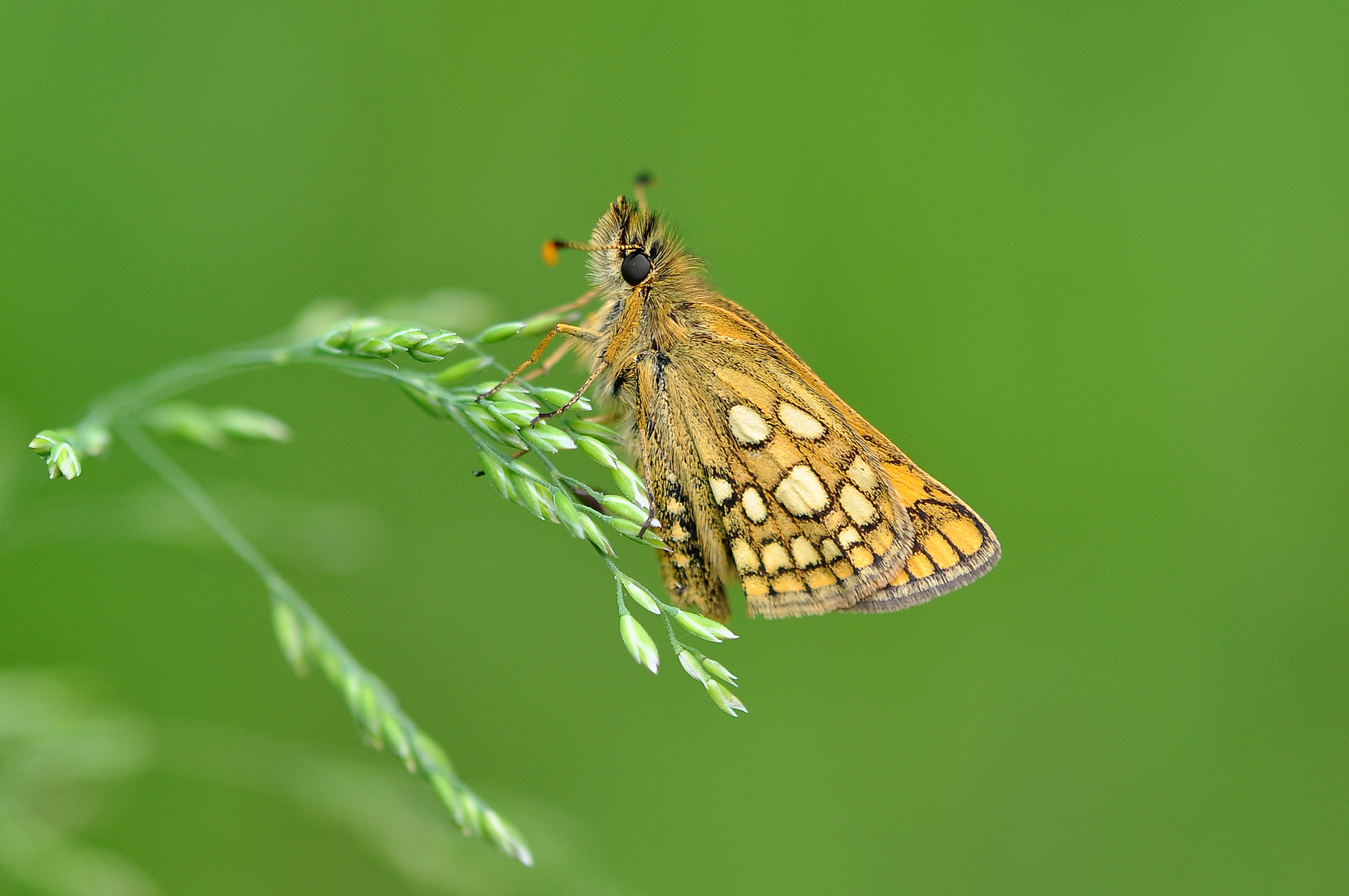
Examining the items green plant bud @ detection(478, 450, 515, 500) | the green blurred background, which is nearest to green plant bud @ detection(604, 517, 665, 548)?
green plant bud @ detection(478, 450, 515, 500)

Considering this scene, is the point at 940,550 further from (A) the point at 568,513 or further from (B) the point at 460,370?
(B) the point at 460,370

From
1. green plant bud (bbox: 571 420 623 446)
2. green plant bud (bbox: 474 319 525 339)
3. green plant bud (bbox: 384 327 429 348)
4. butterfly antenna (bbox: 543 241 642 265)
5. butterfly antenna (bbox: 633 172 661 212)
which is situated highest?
butterfly antenna (bbox: 633 172 661 212)

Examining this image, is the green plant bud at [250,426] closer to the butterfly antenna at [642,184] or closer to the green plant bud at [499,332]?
the green plant bud at [499,332]

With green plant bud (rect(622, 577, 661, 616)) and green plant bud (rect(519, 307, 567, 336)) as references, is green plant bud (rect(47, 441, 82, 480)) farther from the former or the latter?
green plant bud (rect(622, 577, 661, 616))

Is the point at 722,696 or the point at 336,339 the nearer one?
the point at 722,696

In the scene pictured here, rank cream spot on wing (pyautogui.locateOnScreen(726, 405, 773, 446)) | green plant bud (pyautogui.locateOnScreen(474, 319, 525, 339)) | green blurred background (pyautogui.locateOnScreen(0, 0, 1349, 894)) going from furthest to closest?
green blurred background (pyautogui.locateOnScreen(0, 0, 1349, 894)), cream spot on wing (pyautogui.locateOnScreen(726, 405, 773, 446)), green plant bud (pyautogui.locateOnScreen(474, 319, 525, 339))

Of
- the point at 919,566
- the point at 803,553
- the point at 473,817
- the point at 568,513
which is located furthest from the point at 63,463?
the point at 919,566
